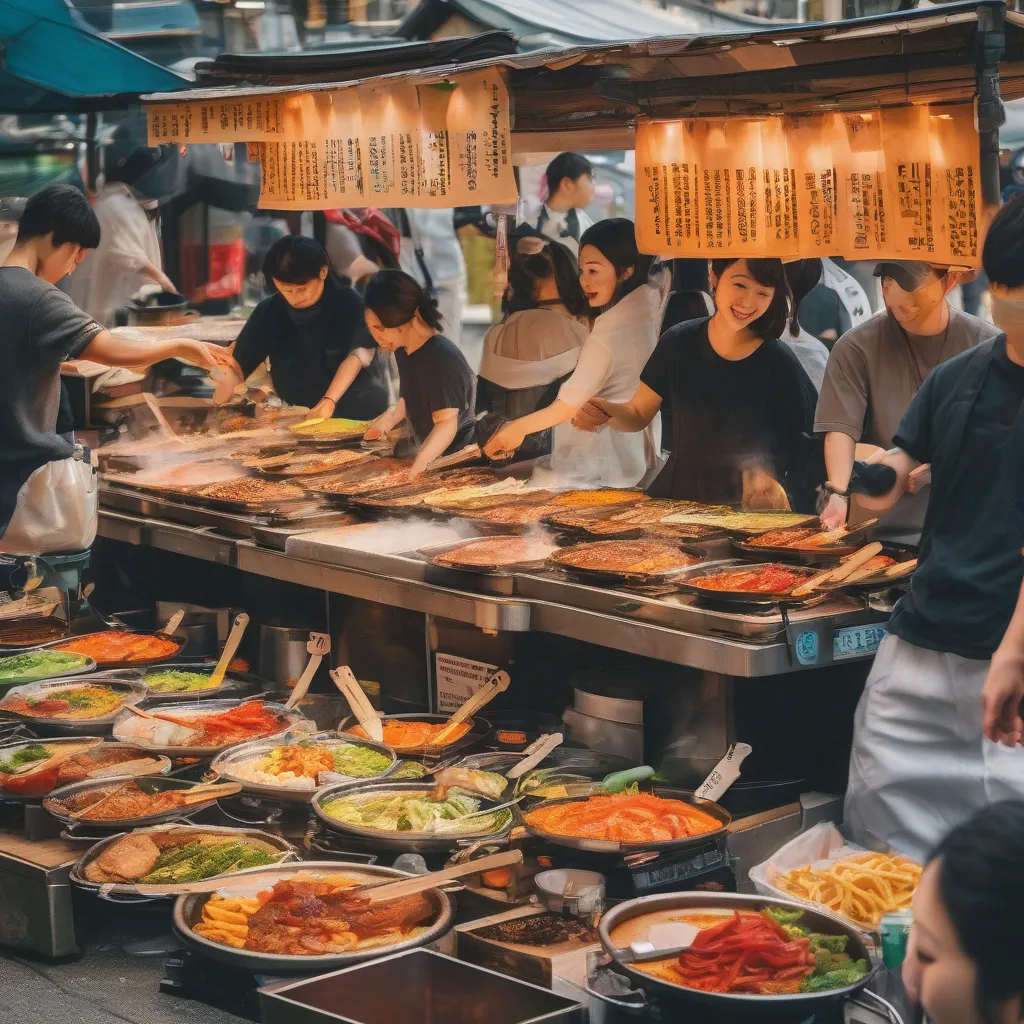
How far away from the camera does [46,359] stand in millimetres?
6047

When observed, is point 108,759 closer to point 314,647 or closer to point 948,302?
point 314,647

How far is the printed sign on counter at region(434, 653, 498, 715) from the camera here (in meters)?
5.45

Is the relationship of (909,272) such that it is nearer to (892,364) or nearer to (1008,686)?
(892,364)

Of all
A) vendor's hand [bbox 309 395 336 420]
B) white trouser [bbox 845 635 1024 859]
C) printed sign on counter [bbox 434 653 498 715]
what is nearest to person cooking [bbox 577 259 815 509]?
printed sign on counter [bbox 434 653 498 715]

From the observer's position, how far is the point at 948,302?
18.1 ft

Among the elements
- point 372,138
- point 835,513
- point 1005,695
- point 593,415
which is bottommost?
point 1005,695

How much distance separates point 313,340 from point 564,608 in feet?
14.6

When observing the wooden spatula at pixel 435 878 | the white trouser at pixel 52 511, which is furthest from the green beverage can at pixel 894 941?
the white trouser at pixel 52 511

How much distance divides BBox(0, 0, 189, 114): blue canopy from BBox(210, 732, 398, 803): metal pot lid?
603cm

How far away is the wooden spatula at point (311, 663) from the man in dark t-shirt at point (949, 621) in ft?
7.75

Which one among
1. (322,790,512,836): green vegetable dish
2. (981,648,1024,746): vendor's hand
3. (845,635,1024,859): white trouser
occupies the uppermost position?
(981,648,1024,746): vendor's hand

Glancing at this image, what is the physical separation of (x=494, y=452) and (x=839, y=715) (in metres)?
2.39

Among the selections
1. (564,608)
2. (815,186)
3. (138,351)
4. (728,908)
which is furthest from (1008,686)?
(138,351)

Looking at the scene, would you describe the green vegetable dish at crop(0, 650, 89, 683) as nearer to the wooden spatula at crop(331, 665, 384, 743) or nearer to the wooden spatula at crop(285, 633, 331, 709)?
the wooden spatula at crop(285, 633, 331, 709)
